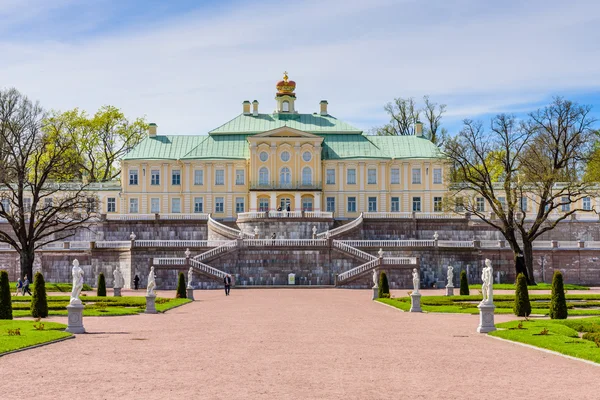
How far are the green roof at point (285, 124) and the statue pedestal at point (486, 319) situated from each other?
5609 centimetres

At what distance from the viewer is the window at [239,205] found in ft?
264


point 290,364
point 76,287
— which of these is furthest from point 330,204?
point 290,364

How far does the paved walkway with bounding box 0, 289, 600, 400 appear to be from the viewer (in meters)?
15.7

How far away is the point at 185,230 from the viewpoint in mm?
74375

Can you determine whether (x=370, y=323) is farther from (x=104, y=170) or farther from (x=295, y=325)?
(x=104, y=170)

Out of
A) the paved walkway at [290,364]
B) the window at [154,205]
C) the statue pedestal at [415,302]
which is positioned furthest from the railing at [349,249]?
the paved walkway at [290,364]

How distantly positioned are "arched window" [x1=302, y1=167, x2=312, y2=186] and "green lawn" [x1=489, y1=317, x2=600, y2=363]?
50146 millimetres

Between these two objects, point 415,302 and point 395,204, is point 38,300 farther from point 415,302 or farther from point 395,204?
point 395,204

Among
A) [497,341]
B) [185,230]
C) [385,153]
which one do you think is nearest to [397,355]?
[497,341]

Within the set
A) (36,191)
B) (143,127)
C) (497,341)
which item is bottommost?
(497,341)

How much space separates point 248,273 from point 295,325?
30270mm

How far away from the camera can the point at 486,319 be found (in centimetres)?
2708

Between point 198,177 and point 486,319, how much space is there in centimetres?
5627

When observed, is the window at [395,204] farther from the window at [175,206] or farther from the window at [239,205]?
the window at [175,206]
